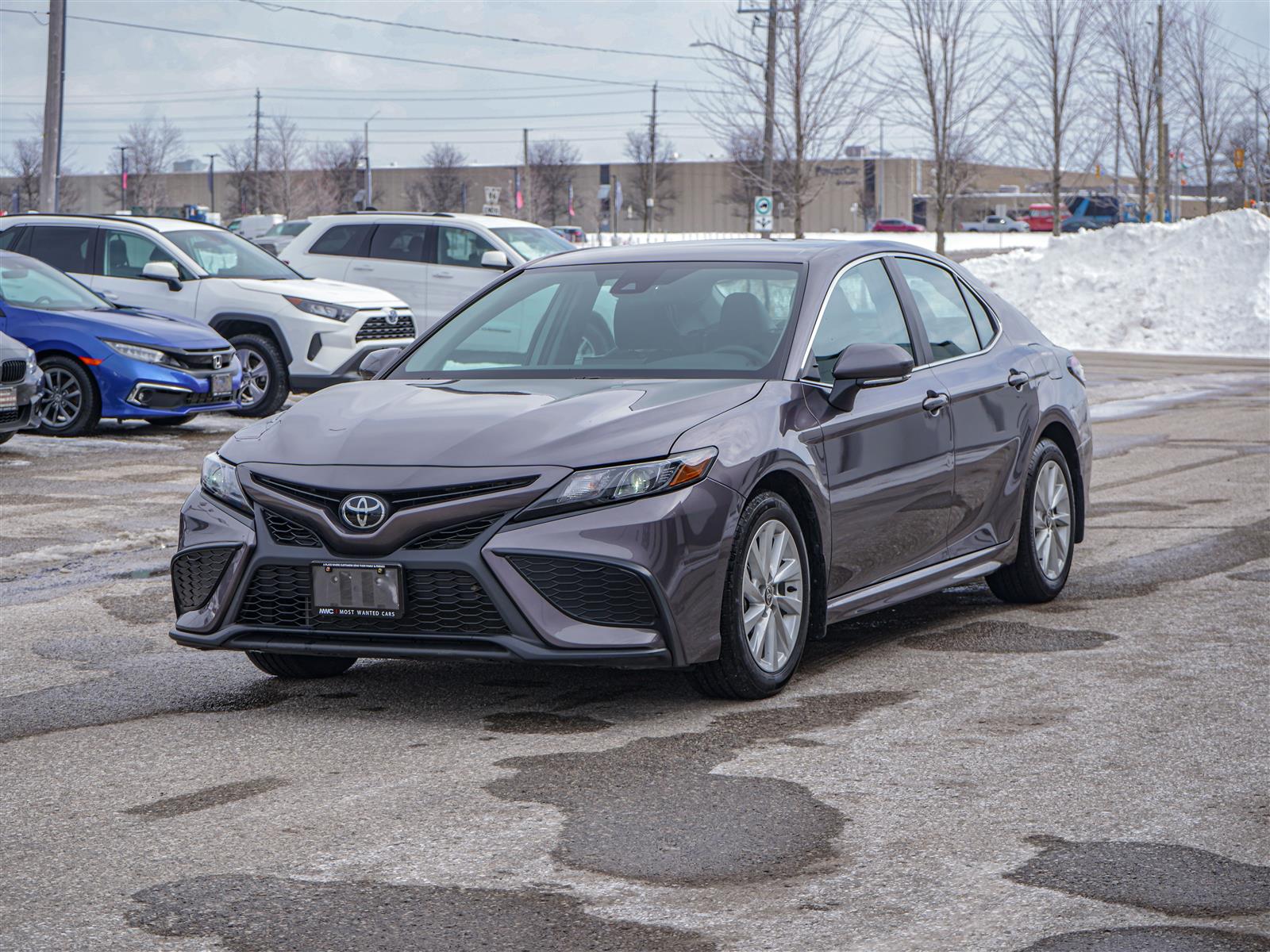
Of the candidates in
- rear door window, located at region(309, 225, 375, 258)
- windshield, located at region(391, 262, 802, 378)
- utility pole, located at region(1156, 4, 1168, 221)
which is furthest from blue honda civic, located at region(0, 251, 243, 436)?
utility pole, located at region(1156, 4, 1168, 221)

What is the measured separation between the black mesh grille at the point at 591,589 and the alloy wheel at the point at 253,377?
12.3m

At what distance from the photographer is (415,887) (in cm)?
387

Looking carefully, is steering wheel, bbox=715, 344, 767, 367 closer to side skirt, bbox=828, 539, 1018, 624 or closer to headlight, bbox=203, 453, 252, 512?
side skirt, bbox=828, 539, 1018, 624

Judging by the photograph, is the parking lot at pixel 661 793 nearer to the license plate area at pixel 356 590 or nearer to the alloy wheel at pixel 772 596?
the alloy wheel at pixel 772 596

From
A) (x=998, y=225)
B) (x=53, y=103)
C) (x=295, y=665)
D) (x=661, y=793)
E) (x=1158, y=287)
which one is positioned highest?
(x=998, y=225)

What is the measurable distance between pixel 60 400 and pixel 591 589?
422 inches

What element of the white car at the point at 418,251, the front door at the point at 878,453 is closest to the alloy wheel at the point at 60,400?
the white car at the point at 418,251

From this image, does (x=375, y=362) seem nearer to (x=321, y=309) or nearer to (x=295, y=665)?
(x=295, y=665)

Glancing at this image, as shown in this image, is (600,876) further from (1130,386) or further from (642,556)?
(1130,386)

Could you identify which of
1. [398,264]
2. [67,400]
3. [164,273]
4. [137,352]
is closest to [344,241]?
[398,264]

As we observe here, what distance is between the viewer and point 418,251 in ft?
67.7

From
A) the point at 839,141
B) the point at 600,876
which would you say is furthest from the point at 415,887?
the point at 839,141

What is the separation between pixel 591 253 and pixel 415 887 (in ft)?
12.4

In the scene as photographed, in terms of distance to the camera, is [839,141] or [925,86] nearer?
[839,141]
